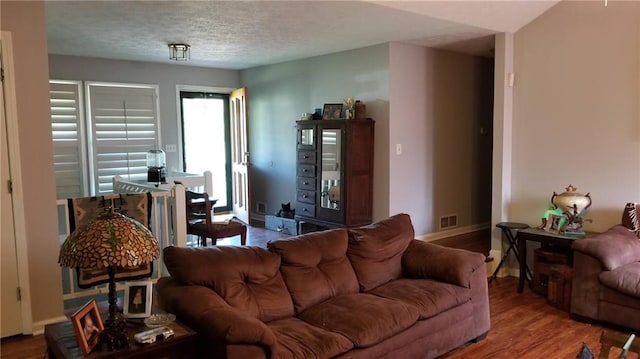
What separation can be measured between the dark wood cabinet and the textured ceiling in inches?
38.9

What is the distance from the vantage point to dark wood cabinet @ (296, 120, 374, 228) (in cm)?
579

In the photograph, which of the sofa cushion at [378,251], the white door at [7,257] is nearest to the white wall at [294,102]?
the sofa cushion at [378,251]

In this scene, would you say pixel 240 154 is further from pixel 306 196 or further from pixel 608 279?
pixel 608 279

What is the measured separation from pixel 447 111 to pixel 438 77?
0.46m

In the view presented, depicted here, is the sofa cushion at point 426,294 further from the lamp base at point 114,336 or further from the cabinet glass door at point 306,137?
the cabinet glass door at point 306,137

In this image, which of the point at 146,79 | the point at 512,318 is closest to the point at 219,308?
the point at 512,318

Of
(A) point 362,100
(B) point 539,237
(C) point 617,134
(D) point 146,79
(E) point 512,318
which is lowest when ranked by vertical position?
(E) point 512,318

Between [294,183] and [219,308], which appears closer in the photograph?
[219,308]

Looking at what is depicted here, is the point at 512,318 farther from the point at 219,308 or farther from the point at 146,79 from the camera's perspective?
the point at 146,79

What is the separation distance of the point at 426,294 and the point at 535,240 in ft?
5.76

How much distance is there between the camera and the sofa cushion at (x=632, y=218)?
3990 mm

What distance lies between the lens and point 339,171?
588cm

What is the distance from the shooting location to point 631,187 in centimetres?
421

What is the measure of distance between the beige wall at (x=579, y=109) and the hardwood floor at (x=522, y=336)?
0.98 meters
